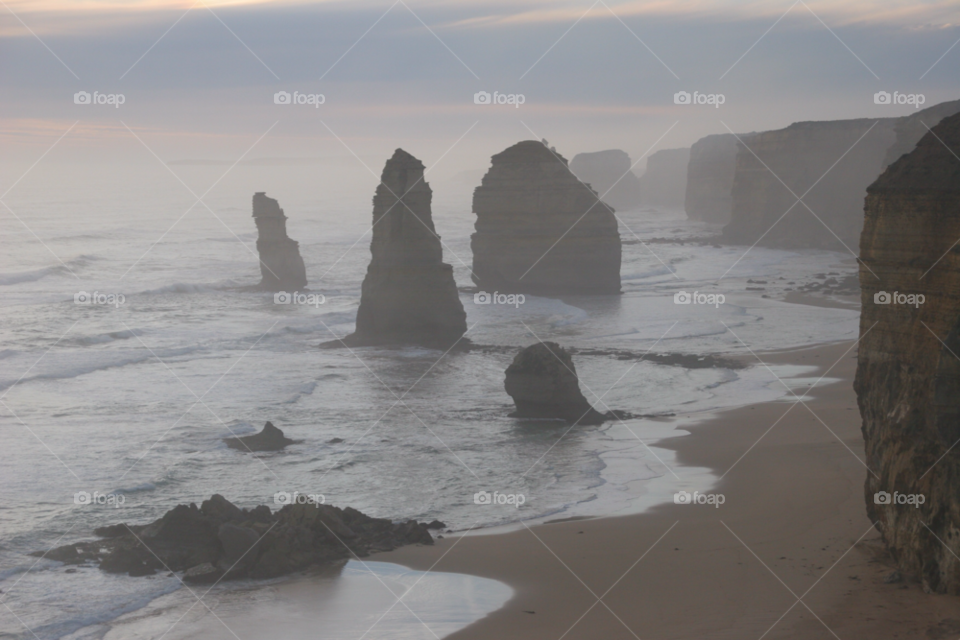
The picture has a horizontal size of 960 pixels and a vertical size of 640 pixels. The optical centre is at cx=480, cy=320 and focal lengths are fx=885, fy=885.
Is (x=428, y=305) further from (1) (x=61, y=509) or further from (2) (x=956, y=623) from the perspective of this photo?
(2) (x=956, y=623)

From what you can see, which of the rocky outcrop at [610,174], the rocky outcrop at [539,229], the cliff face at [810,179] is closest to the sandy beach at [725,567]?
the rocky outcrop at [539,229]

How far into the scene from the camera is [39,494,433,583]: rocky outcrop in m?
13.1

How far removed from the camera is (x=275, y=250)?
5272 centimetres

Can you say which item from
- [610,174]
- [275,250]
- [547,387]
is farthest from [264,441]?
[610,174]

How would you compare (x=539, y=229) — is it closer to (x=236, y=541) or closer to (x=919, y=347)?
(x=236, y=541)

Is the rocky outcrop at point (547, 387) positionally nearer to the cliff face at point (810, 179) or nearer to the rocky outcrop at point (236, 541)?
the rocky outcrop at point (236, 541)

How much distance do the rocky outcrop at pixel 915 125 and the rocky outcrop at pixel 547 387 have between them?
150 feet

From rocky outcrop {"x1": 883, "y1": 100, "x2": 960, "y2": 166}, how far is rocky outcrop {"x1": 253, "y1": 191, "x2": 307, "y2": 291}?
40011 mm

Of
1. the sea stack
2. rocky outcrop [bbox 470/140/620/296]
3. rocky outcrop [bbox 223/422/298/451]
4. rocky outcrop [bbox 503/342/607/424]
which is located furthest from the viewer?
rocky outcrop [bbox 470/140/620/296]

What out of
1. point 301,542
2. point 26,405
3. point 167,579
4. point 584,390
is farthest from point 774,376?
point 26,405

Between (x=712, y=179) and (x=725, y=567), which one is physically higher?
(x=712, y=179)

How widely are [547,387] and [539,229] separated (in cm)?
2748

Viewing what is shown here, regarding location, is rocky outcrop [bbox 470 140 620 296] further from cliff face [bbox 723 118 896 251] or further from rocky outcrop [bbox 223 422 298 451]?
cliff face [bbox 723 118 896 251]

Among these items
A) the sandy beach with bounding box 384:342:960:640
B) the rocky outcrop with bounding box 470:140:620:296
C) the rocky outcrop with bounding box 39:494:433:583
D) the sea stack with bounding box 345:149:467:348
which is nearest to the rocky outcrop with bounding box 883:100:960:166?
the rocky outcrop with bounding box 470:140:620:296
